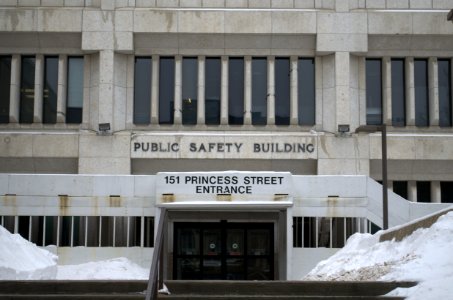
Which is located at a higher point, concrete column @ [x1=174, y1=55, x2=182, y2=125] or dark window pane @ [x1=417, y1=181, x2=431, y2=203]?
concrete column @ [x1=174, y1=55, x2=182, y2=125]

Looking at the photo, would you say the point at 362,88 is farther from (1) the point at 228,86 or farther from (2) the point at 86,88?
(2) the point at 86,88

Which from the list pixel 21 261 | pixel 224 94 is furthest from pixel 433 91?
pixel 21 261

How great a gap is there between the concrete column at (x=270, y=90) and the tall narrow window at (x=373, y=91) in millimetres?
4458

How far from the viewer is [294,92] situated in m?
34.7

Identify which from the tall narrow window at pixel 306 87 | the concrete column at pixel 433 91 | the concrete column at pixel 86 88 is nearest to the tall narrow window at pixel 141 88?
the concrete column at pixel 86 88

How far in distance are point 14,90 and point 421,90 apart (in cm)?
1875

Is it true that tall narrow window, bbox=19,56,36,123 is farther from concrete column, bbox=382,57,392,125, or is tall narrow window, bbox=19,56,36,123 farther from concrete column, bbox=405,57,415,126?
concrete column, bbox=405,57,415,126

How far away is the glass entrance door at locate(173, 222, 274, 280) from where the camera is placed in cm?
2964

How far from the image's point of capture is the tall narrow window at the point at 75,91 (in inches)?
1383

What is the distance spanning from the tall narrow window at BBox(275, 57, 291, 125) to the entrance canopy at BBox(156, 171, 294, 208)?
319 inches

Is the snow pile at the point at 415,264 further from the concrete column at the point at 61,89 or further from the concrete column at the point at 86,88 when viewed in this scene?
the concrete column at the point at 61,89

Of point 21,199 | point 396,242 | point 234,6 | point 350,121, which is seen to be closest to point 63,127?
point 21,199

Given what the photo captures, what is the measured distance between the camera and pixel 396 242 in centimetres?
1440

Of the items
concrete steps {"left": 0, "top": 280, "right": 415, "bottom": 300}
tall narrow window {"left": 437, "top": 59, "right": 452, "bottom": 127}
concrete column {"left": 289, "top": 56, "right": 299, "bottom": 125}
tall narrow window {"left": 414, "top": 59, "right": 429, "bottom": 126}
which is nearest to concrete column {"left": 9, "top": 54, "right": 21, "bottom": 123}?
concrete column {"left": 289, "top": 56, "right": 299, "bottom": 125}
